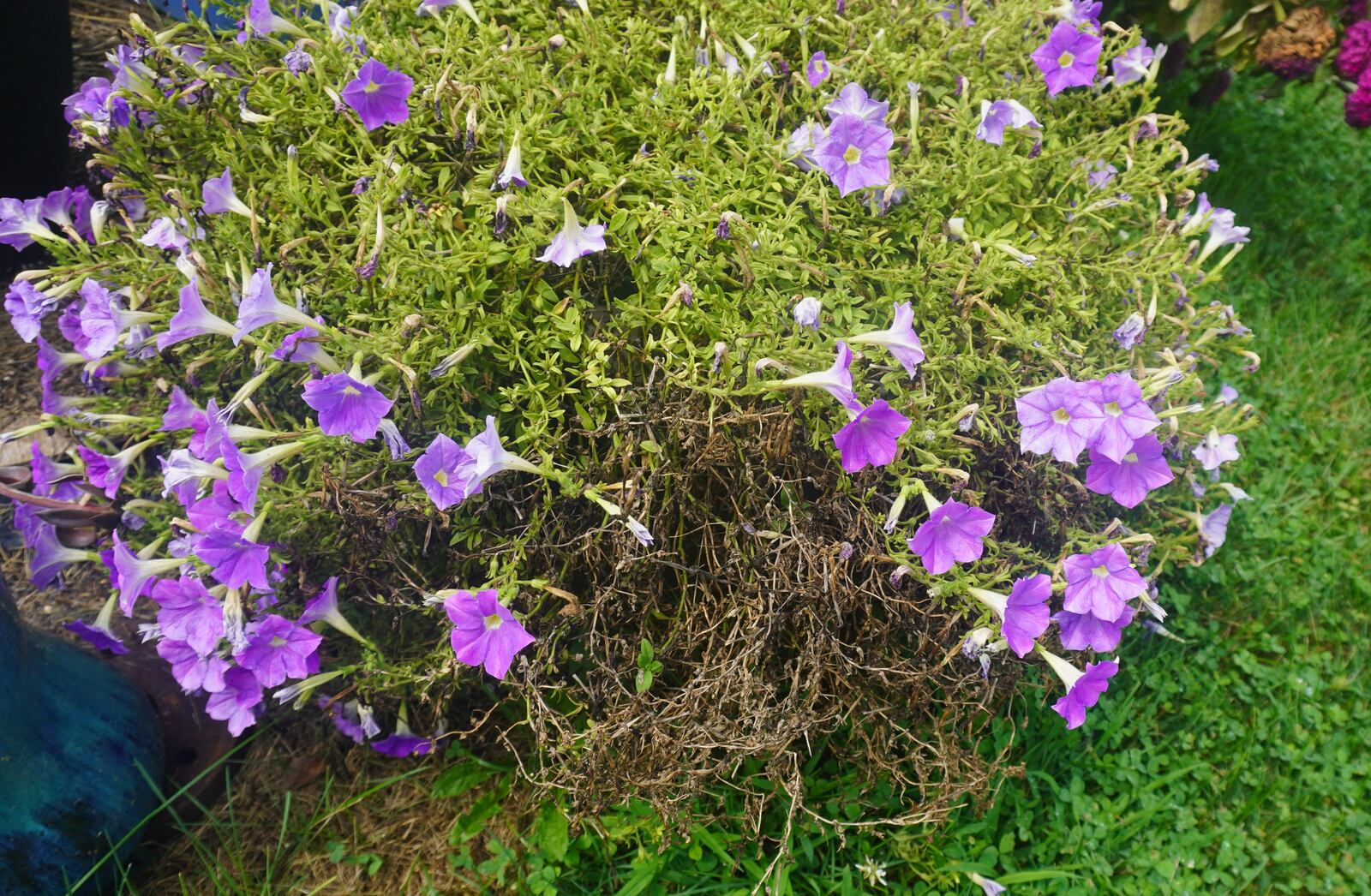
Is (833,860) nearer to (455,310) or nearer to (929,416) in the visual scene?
(929,416)

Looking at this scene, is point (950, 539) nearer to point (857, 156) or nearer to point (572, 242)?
point (857, 156)

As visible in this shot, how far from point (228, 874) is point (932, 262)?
1.88 meters

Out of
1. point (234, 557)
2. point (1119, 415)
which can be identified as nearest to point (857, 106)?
point (1119, 415)

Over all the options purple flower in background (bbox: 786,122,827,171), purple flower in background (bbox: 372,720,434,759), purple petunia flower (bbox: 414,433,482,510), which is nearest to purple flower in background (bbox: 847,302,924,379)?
purple flower in background (bbox: 786,122,827,171)

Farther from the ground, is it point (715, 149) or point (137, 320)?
point (715, 149)

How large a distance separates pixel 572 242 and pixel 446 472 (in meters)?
0.45

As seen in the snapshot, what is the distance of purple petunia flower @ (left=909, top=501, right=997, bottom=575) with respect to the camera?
5.49 feet

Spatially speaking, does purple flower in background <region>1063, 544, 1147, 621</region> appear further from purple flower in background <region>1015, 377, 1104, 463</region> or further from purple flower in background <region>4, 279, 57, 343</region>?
purple flower in background <region>4, 279, 57, 343</region>

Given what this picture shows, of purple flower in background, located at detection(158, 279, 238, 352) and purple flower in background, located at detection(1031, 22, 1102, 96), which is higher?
purple flower in background, located at detection(1031, 22, 1102, 96)

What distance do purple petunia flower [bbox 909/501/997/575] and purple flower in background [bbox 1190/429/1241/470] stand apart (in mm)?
655

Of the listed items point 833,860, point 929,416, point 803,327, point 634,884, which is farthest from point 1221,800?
point 803,327

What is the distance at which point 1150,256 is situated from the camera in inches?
82.7

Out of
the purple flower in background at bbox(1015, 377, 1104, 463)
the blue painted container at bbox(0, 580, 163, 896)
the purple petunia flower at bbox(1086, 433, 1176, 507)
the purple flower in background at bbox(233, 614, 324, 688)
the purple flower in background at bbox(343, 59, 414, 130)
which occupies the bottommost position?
the blue painted container at bbox(0, 580, 163, 896)

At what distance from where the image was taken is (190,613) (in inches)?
70.1
